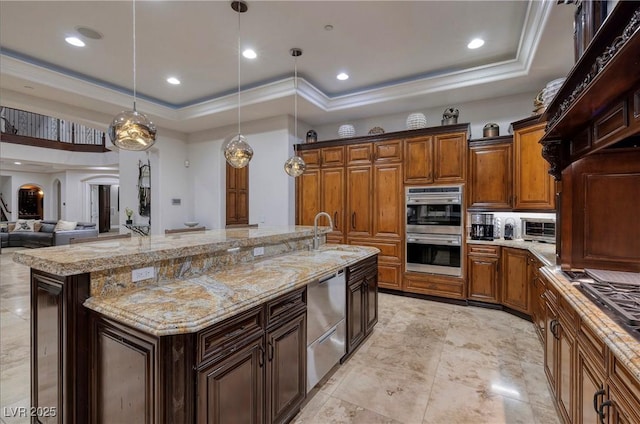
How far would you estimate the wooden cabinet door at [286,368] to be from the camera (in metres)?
1.71

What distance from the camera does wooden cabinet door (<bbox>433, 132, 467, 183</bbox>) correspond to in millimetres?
4168

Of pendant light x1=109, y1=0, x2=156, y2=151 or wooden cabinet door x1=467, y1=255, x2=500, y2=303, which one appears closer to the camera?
pendant light x1=109, y1=0, x2=156, y2=151

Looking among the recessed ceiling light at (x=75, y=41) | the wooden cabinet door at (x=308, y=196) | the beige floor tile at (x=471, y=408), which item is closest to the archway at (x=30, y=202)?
the recessed ceiling light at (x=75, y=41)

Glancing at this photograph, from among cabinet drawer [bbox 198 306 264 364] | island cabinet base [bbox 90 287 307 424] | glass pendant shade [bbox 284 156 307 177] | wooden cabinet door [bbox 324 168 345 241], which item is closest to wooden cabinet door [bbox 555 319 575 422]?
island cabinet base [bbox 90 287 307 424]

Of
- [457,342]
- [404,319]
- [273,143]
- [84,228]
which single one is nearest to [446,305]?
[404,319]

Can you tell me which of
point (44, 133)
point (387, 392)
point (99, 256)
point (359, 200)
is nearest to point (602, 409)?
point (387, 392)

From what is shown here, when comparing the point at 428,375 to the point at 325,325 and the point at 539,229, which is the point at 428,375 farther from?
the point at 539,229

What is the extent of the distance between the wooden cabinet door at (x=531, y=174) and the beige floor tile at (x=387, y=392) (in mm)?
2458

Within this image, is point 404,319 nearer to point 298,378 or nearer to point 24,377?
point 298,378

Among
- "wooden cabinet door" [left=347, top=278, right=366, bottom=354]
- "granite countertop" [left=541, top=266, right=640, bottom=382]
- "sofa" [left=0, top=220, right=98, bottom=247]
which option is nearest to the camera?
"granite countertop" [left=541, top=266, right=640, bottom=382]

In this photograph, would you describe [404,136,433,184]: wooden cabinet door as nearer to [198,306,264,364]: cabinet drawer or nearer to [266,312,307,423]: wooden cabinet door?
[266,312,307,423]: wooden cabinet door

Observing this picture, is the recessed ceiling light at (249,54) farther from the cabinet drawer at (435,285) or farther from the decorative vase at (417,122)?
the cabinet drawer at (435,285)

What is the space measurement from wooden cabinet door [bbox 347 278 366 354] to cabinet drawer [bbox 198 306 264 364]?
121cm

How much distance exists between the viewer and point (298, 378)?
197 centimetres
